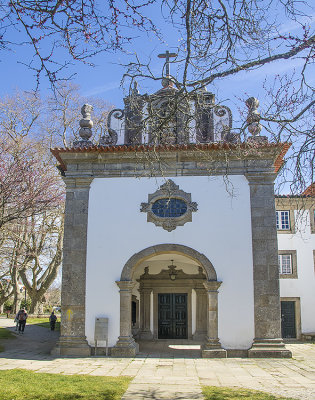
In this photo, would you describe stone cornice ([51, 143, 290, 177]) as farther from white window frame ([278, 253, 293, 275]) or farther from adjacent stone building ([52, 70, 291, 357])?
white window frame ([278, 253, 293, 275])

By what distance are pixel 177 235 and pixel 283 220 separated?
816cm

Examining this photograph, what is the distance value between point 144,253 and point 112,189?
1.90 meters

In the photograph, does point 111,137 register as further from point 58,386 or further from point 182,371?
point 58,386

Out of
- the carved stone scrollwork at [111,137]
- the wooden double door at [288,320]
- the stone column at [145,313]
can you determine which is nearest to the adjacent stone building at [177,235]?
the carved stone scrollwork at [111,137]

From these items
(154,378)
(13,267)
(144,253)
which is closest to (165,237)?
(144,253)

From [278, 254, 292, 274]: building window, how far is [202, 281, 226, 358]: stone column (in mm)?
7463

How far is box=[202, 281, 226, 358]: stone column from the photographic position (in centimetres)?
975

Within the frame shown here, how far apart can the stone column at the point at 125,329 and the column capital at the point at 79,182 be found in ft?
8.81

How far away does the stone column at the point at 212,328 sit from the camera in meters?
9.75

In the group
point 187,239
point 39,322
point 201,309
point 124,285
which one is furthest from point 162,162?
point 39,322

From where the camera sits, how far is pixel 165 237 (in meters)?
10.5

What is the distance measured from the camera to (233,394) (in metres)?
6.19

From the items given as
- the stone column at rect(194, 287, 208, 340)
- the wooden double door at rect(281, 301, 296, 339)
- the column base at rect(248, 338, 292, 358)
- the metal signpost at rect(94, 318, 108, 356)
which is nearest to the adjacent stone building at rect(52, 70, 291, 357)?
the column base at rect(248, 338, 292, 358)

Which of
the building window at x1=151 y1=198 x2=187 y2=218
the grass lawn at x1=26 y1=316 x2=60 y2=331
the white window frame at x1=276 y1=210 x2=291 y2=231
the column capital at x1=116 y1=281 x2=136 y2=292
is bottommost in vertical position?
the grass lawn at x1=26 y1=316 x2=60 y2=331
